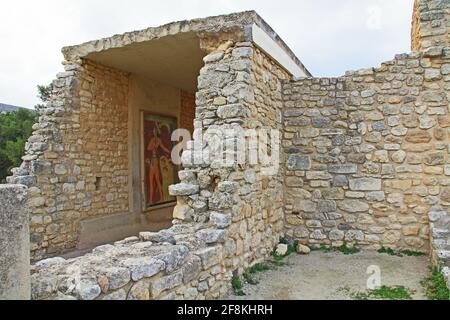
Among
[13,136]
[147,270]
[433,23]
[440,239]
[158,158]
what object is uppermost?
[433,23]

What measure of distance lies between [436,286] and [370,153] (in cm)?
228

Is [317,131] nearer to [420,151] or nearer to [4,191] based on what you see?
[420,151]

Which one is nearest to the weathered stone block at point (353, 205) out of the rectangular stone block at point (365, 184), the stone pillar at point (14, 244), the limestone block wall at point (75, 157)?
the rectangular stone block at point (365, 184)

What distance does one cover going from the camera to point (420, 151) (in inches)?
222

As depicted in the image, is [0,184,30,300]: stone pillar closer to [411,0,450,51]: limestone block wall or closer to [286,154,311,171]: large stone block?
[286,154,311,171]: large stone block

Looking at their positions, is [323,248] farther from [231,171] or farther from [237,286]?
[231,171]

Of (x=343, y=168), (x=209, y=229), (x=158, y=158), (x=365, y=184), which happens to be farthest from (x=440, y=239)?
(x=158, y=158)

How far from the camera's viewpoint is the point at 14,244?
217 cm

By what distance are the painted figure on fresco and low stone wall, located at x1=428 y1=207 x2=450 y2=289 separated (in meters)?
5.39

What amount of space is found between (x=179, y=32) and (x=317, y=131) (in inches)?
105

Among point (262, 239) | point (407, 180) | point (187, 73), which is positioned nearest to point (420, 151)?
point (407, 180)

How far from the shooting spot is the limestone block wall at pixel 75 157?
19.6 ft

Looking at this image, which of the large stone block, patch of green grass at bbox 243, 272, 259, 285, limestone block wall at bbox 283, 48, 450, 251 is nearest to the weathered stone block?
limestone block wall at bbox 283, 48, 450, 251

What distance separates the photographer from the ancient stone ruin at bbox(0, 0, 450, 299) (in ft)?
14.6
